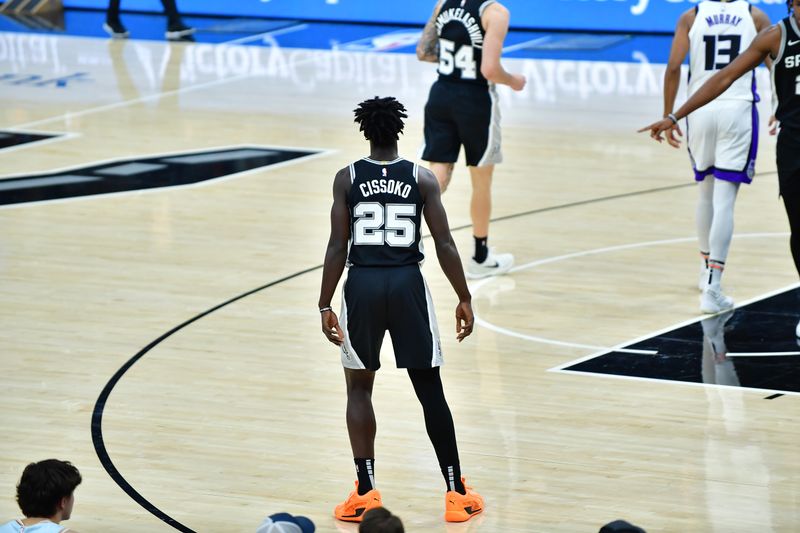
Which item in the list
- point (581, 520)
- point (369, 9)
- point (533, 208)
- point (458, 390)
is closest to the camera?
point (581, 520)

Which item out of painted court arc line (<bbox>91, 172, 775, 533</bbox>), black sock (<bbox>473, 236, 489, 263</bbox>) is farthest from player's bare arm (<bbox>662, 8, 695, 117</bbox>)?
painted court arc line (<bbox>91, 172, 775, 533</bbox>)

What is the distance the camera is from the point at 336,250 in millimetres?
4820

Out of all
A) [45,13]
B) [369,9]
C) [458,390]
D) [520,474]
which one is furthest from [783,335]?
[45,13]

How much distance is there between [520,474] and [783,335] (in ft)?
7.68

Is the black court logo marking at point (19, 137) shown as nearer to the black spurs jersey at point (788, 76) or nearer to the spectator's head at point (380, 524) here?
the black spurs jersey at point (788, 76)

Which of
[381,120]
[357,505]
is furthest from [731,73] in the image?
[357,505]

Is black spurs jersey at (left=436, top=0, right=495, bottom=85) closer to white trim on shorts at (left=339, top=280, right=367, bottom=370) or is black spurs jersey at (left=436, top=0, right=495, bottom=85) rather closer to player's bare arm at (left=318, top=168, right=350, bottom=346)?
player's bare arm at (left=318, top=168, right=350, bottom=346)

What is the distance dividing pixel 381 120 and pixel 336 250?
0.49 metres

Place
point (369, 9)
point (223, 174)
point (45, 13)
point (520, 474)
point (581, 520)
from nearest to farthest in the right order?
point (581, 520) → point (520, 474) → point (223, 174) → point (369, 9) → point (45, 13)

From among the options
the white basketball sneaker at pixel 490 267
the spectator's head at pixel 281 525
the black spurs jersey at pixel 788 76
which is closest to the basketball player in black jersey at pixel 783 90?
the black spurs jersey at pixel 788 76

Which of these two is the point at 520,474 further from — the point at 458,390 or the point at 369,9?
the point at 369,9

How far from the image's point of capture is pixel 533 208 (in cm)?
999

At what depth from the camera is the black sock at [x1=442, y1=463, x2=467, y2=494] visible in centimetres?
491

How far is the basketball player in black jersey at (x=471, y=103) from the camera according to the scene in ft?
26.2
